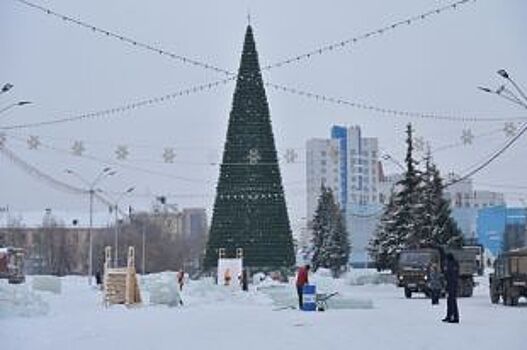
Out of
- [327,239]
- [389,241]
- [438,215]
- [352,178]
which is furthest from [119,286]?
[352,178]

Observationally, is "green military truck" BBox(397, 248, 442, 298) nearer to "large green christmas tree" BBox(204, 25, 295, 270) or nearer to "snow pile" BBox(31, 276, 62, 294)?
"large green christmas tree" BBox(204, 25, 295, 270)

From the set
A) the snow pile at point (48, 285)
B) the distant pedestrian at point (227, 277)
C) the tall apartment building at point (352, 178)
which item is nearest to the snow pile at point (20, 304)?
the snow pile at point (48, 285)

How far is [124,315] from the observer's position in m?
26.6

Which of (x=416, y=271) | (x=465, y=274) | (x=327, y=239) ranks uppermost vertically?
(x=327, y=239)

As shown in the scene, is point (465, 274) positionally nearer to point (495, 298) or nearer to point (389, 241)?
point (495, 298)

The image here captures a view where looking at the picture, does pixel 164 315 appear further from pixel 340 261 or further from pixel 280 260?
pixel 340 261

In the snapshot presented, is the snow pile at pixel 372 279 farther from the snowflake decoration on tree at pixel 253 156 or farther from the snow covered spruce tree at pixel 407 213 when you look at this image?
the snowflake decoration on tree at pixel 253 156

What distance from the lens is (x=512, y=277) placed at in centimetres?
3416

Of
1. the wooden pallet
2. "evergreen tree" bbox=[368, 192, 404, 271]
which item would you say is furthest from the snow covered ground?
"evergreen tree" bbox=[368, 192, 404, 271]

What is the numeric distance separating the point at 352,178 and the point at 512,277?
73.2m

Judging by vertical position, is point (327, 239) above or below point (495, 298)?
above

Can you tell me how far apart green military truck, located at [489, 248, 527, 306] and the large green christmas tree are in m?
23.2

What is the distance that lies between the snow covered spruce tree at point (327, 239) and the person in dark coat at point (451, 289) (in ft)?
222

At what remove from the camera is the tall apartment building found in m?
71.5
